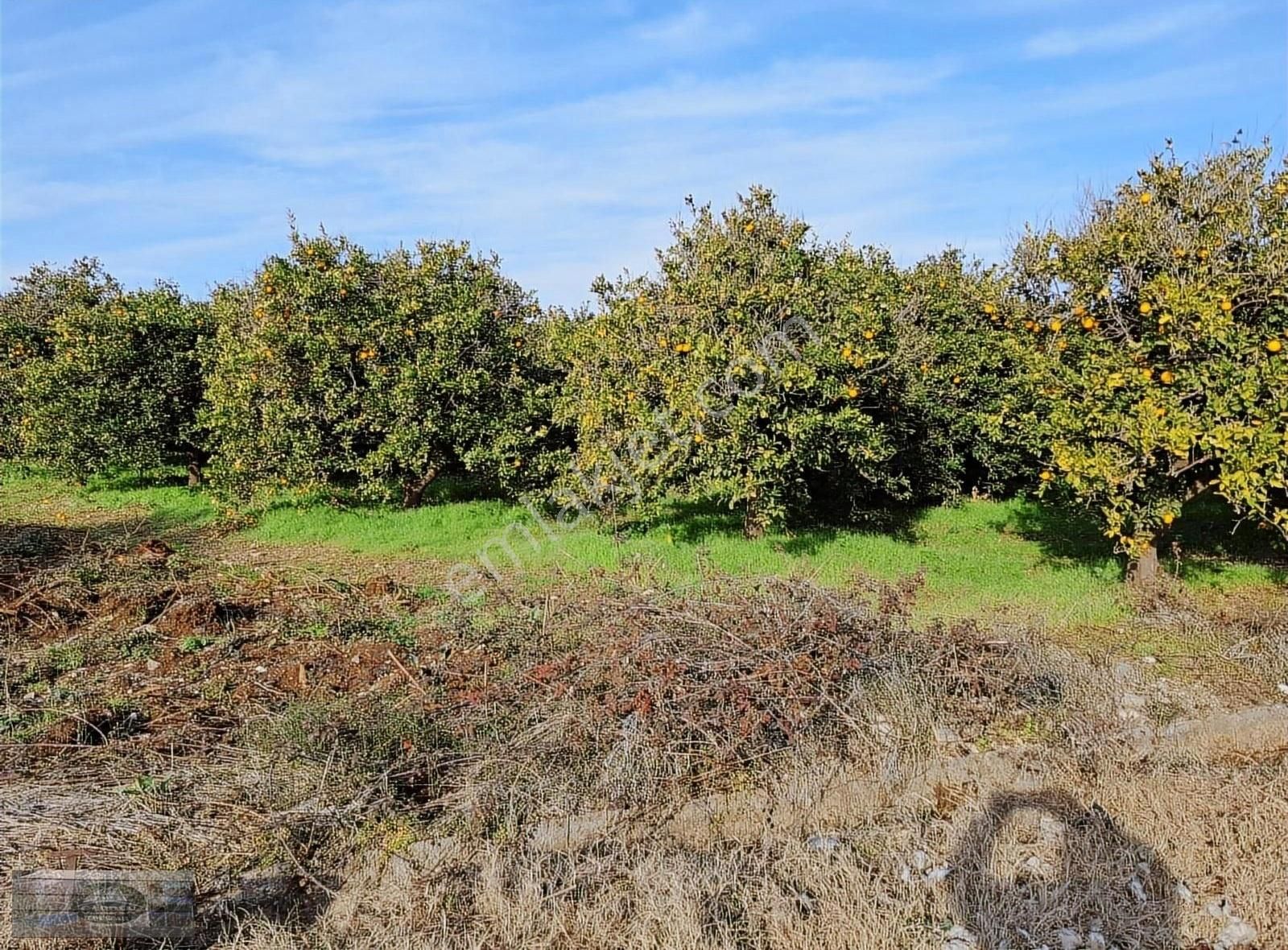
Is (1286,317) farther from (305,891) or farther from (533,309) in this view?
(533,309)

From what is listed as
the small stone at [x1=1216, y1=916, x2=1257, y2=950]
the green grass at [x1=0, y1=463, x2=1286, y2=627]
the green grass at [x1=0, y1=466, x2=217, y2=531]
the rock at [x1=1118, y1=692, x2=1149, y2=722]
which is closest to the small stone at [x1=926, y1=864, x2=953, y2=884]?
the small stone at [x1=1216, y1=916, x2=1257, y2=950]

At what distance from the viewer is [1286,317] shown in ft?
21.0

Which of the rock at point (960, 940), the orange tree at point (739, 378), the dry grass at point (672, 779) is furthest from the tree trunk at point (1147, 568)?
the rock at point (960, 940)

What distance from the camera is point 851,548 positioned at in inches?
360

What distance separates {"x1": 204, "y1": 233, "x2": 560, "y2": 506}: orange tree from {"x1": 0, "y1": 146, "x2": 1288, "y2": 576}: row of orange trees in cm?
3

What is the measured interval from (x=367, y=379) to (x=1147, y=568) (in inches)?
328

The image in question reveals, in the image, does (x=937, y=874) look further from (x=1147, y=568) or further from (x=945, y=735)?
(x=1147, y=568)

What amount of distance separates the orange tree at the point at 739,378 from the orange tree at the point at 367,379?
129cm

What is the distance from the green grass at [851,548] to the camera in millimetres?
7688

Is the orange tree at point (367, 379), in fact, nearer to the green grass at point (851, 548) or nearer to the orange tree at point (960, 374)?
the green grass at point (851, 548)

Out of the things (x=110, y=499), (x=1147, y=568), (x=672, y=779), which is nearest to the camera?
(x=672, y=779)

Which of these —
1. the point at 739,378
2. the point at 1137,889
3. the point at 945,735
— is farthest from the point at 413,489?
the point at 1137,889

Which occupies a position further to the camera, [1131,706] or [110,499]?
[110,499]

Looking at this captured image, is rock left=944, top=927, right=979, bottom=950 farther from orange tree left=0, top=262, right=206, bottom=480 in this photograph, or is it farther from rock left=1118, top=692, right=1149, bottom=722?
orange tree left=0, top=262, right=206, bottom=480
